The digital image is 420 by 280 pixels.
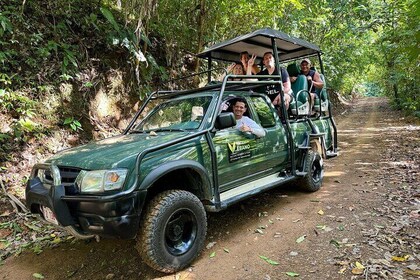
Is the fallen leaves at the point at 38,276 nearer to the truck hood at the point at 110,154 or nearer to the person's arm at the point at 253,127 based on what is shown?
the truck hood at the point at 110,154

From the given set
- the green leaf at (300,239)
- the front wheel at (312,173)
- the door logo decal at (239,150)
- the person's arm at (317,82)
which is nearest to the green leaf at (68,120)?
the door logo decal at (239,150)

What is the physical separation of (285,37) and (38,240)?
15.9 feet

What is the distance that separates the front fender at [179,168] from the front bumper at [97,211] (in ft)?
0.38

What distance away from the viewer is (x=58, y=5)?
730cm

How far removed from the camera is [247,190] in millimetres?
4012

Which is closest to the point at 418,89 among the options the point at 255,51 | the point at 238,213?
the point at 255,51

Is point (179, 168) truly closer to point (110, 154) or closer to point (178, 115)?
point (110, 154)

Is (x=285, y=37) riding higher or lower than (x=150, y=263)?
higher

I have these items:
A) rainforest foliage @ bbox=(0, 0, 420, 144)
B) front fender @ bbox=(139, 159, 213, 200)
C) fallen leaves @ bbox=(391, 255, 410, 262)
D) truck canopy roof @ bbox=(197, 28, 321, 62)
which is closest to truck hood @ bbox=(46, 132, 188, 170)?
front fender @ bbox=(139, 159, 213, 200)

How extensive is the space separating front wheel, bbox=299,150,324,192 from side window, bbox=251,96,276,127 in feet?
3.46

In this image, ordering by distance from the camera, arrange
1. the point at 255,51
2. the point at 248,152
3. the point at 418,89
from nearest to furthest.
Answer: the point at 248,152 < the point at 255,51 < the point at 418,89

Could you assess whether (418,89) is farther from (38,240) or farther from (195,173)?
(38,240)

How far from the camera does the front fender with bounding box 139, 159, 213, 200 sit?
9.35 ft

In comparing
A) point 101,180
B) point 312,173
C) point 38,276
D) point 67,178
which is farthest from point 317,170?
point 38,276
